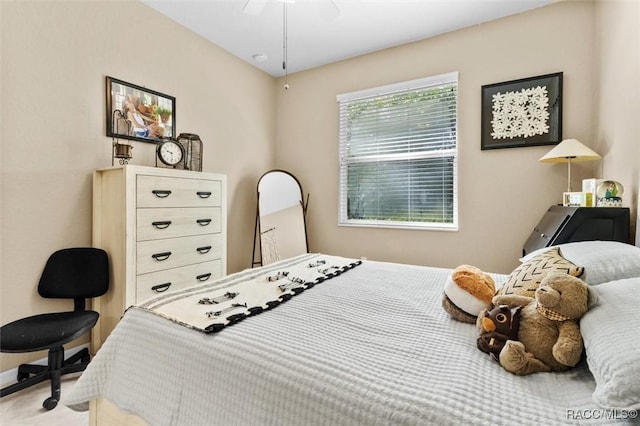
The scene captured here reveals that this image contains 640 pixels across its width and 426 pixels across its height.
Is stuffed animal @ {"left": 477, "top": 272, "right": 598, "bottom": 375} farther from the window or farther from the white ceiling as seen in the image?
the window

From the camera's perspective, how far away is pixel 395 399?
27.5 inches

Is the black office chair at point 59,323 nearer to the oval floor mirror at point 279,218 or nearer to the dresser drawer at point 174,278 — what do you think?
the dresser drawer at point 174,278

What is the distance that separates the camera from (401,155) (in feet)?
10.8

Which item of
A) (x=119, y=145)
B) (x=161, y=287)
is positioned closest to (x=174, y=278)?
(x=161, y=287)

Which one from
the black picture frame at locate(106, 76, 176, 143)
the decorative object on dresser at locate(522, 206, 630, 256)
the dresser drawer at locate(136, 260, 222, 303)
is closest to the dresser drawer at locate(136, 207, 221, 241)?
the dresser drawer at locate(136, 260, 222, 303)

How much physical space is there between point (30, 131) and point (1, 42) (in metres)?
0.52

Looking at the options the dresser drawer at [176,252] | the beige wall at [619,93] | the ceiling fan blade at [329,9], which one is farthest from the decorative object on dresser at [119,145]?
the beige wall at [619,93]

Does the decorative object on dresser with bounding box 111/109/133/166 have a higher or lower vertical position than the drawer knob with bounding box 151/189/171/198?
higher

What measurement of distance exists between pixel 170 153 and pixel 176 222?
0.61 meters

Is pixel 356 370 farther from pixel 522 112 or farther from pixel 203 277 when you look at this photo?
pixel 522 112

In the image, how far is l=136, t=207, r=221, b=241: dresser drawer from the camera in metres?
2.18

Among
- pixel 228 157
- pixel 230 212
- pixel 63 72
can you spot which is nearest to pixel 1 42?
pixel 63 72

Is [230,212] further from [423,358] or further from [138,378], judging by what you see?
[423,358]

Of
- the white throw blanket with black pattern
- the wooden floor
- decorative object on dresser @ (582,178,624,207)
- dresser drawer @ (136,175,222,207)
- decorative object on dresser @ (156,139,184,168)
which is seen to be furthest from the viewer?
decorative object on dresser @ (156,139,184,168)
